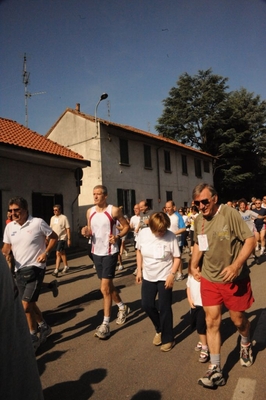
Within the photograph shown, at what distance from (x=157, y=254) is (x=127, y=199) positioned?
60.0 feet

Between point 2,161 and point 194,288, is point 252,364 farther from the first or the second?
point 2,161

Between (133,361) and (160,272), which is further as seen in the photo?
(160,272)

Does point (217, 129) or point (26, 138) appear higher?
point (217, 129)

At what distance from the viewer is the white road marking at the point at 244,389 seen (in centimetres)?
282

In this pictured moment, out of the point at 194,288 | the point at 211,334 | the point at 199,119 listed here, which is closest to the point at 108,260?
the point at 194,288

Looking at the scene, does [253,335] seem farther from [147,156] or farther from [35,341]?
[147,156]

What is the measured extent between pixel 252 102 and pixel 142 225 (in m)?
37.0

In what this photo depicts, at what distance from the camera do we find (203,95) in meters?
34.9

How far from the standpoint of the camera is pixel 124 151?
878 inches

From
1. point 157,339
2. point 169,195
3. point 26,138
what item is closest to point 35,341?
point 157,339

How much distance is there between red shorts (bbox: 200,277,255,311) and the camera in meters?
3.21

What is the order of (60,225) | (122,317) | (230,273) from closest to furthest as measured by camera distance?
(230,273)
(122,317)
(60,225)

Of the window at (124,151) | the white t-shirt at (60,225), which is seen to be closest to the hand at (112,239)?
the white t-shirt at (60,225)

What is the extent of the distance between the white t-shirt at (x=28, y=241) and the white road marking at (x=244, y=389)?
265 cm
